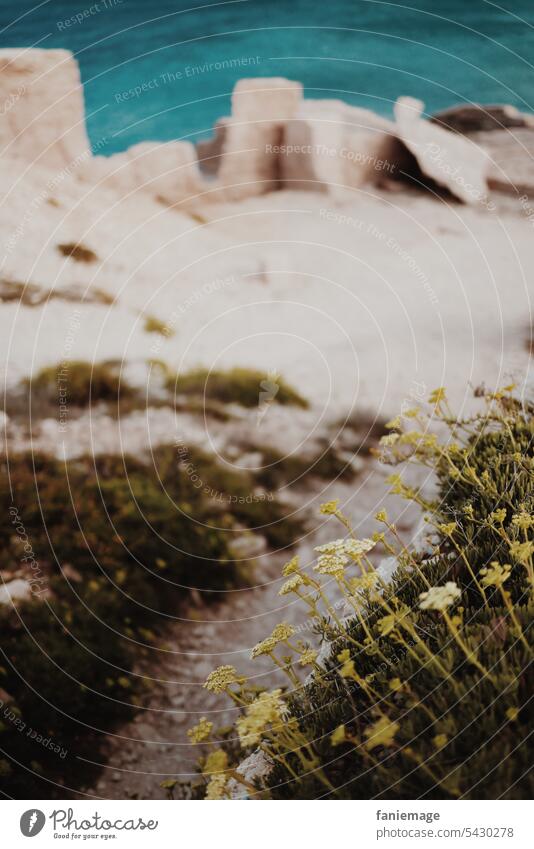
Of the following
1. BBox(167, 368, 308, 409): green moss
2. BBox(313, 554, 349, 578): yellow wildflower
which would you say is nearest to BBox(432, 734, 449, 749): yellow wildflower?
BBox(313, 554, 349, 578): yellow wildflower

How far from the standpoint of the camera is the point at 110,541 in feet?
11.8

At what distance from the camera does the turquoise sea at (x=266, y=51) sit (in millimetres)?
4316

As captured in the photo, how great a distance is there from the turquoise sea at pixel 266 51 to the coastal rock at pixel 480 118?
0.10 meters

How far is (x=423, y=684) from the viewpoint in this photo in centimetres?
171

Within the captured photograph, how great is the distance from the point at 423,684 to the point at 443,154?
5269 millimetres

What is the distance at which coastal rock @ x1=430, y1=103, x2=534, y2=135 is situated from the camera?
497 cm

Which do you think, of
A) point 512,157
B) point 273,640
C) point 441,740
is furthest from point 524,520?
point 512,157

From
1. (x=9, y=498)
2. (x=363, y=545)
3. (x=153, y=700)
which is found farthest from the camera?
(x=9, y=498)

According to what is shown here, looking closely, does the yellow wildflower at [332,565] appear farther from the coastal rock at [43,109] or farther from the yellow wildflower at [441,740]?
the coastal rock at [43,109]

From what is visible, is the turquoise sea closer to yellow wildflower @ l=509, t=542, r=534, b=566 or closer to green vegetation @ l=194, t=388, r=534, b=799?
green vegetation @ l=194, t=388, r=534, b=799

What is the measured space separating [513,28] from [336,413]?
3.54 metres

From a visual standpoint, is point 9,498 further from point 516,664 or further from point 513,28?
point 513,28
